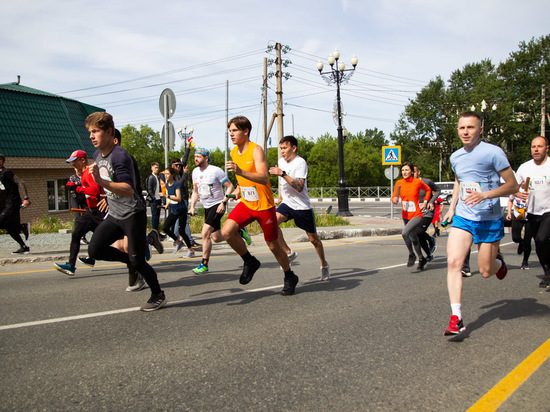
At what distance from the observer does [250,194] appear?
5758mm

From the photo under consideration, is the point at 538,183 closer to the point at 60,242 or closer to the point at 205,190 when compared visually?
the point at 205,190

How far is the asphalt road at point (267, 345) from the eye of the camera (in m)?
3.01

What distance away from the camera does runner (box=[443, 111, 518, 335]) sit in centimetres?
435

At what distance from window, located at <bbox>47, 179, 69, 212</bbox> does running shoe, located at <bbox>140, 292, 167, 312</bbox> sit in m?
17.4

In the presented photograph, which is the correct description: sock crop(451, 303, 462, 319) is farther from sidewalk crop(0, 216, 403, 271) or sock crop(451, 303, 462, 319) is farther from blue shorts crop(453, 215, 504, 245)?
sidewalk crop(0, 216, 403, 271)

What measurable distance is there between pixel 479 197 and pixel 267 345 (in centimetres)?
228

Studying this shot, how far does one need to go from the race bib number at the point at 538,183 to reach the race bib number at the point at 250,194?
3.73 metres

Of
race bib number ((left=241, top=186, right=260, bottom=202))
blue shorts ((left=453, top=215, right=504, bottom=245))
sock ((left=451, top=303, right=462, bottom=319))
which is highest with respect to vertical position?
race bib number ((left=241, top=186, right=260, bottom=202))

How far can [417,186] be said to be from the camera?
26.9 ft

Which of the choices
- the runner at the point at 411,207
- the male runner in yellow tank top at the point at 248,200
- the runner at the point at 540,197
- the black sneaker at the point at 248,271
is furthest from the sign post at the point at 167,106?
the runner at the point at 540,197

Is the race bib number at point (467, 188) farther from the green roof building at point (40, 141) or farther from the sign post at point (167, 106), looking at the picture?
the green roof building at point (40, 141)

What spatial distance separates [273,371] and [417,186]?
18.3ft

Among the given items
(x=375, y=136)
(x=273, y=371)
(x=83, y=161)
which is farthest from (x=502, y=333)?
(x=375, y=136)

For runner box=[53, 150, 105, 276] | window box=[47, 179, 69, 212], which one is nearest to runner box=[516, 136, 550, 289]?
runner box=[53, 150, 105, 276]
